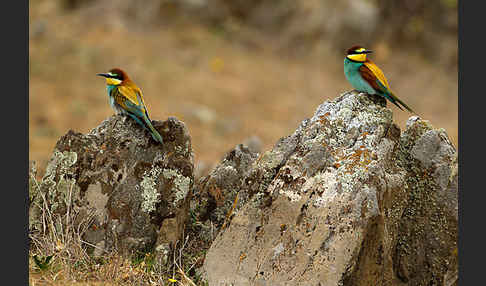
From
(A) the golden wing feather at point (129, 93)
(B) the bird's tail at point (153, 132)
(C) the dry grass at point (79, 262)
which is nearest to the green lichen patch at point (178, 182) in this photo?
(B) the bird's tail at point (153, 132)

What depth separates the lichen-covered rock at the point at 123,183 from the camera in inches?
211

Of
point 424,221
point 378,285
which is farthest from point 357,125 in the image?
point 378,285

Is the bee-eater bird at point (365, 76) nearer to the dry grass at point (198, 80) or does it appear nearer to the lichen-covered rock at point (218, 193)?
the lichen-covered rock at point (218, 193)

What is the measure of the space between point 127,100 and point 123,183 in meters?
0.85

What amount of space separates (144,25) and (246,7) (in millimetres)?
4087

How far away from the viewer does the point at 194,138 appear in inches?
653

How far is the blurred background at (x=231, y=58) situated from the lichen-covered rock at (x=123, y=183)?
33.5 feet

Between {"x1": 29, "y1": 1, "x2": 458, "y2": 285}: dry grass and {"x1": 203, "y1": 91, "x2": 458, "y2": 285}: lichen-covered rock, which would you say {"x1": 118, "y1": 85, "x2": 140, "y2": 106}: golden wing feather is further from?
{"x1": 29, "y1": 1, "x2": 458, "y2": 285}: dry grass

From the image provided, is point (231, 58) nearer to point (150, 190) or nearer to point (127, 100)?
point (127, 100)

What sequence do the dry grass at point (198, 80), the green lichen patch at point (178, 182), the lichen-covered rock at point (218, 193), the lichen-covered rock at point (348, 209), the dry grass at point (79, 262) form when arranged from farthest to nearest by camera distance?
1. the dry grass at point (198, 80)
2. the lichen-covered rock at point (218, 193)
3. the green lichen patch at point (178, 182)
4. the dry grass at point (79, 262)
5. the lichen-covered rock at point (348, 209)

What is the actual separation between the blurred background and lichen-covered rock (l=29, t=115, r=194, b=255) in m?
10.2

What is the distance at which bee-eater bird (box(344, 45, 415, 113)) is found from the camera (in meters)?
5.34

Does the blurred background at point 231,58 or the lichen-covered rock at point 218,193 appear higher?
the blurred background at point 231,58

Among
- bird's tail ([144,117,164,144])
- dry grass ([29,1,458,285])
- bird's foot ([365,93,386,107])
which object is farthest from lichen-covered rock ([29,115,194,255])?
dry grass ([29,1,458,285])
